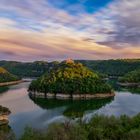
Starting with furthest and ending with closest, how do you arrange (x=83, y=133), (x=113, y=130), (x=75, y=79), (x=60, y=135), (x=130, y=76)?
(x=130, y=76) < (x=75, y=79) < (x=113, y=130) < (x=83, y=133) < (x=60, y=135)

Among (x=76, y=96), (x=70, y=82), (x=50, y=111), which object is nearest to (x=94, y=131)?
(x=50, y=111)

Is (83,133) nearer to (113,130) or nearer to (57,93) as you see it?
(113,130)

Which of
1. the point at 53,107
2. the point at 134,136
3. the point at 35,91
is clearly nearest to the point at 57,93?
the point at 35,91

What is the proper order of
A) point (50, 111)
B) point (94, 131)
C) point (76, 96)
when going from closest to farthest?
point (94, 131), point (50, 111), point (76, 96)

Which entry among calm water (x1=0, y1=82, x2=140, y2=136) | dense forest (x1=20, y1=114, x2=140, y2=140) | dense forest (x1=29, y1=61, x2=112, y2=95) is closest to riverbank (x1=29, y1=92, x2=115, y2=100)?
dense forest (x1=29, y1=61, x2=112, y2=95)

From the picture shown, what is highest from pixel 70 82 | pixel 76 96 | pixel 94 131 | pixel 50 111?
pixel 94 131

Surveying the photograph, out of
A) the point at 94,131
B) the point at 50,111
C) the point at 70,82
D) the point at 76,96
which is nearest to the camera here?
the point at 94,131

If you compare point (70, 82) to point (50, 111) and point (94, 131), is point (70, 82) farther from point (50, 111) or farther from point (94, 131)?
point (94, 131)
